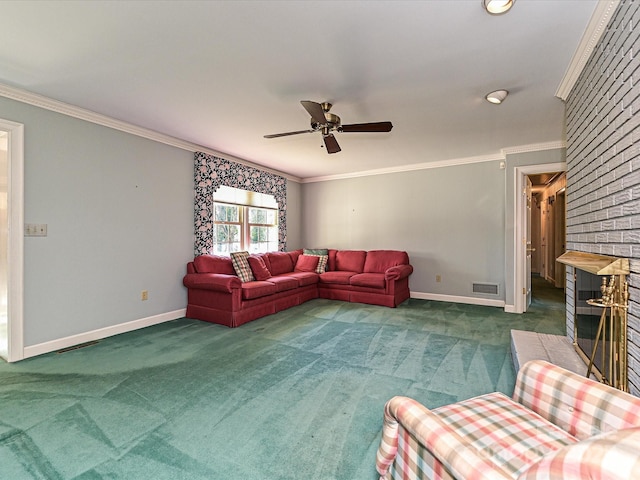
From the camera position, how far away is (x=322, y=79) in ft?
8.38

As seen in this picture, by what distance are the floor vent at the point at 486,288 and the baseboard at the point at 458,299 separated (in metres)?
0.11

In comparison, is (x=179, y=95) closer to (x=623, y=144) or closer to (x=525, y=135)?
(x=623, y=144)

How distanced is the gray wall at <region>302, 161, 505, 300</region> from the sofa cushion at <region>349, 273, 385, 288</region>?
3.18 feet

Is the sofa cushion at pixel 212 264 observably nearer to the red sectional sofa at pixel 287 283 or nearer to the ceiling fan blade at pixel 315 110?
the red sectional sofa at pixel 287 283

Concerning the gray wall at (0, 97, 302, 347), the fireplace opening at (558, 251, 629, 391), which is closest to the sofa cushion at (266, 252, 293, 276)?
the gray wall at (0, 97, 302, 347)

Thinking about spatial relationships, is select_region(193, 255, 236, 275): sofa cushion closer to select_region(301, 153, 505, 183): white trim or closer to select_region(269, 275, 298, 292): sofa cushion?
select_region(269, 275, 298, 292): sofa cushion

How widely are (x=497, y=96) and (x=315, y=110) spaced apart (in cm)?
171

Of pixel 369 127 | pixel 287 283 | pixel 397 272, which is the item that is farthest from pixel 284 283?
pixel 369 127

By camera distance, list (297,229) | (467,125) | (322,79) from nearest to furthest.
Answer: (322,79) → (467,125) → (297,229)

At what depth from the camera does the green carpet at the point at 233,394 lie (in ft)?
5.11

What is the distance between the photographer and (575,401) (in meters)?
1.20

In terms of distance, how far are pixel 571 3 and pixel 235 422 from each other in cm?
313

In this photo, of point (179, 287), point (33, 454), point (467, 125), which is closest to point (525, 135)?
point (467, 125)

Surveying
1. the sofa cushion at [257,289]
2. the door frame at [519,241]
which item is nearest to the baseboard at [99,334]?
the sofa cushion at [257,289]
